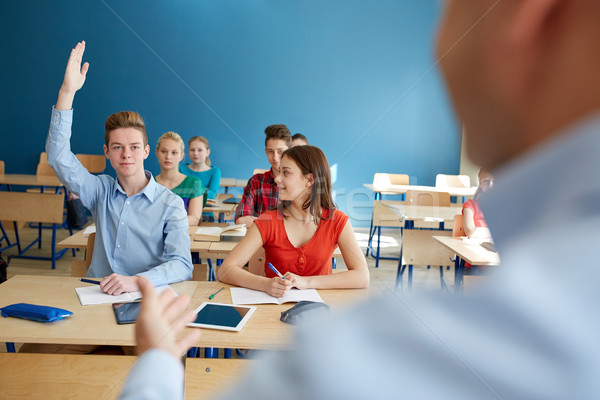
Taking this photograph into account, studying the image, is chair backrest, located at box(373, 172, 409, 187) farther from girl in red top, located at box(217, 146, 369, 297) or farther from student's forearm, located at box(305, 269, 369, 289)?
student's forearm, located at box(305, 269, 369, 289)

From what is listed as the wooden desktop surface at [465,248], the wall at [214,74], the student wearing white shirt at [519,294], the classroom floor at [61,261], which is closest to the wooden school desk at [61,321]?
the student wearing white shirt at [519,294]

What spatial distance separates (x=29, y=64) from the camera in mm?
5539

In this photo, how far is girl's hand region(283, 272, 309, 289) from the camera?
1.45m

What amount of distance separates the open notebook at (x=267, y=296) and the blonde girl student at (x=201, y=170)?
2407 mm

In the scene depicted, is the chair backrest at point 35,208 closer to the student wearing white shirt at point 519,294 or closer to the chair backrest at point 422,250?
the chair backrest at point 422,250

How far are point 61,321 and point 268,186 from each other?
69.2 inches

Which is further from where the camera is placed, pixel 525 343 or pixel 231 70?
pixel 231 70

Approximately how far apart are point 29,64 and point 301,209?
17.6ft

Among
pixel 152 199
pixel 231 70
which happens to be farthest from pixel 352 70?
pixel 152 199

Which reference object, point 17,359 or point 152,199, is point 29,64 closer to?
point 152,199

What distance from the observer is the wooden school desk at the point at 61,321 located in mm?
1069

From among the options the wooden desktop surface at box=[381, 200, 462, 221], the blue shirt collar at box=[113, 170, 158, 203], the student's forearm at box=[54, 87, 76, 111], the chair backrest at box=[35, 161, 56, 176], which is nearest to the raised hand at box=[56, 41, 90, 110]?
the student's forearm at box=[54, 87, 76, 111]

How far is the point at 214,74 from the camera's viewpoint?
5.65m

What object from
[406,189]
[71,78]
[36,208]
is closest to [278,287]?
[71,78]
